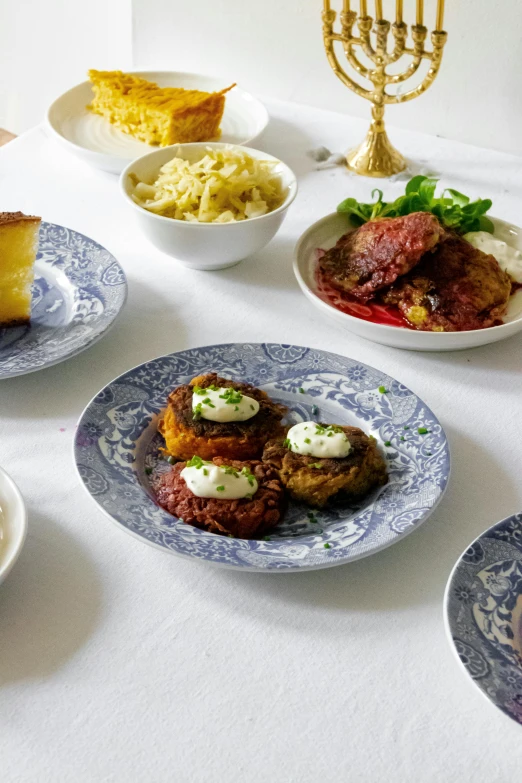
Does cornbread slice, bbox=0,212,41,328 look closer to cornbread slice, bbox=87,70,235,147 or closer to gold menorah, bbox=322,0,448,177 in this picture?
cornbread slice, bbox=87,70,235,147

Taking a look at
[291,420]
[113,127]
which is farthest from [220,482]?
[113,127]

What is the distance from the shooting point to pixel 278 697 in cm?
88

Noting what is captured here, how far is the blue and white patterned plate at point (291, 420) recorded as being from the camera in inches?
39.0

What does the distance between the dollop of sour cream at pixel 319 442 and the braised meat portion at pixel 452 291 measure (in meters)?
0.41

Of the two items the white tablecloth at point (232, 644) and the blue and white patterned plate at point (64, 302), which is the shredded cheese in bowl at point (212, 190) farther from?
the white tablecloth at point (232, 644)

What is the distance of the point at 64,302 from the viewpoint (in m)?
1.49

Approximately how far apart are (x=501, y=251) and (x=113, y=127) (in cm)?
106

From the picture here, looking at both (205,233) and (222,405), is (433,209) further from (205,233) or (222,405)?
(222,405)

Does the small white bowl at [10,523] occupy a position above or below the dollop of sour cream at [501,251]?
below

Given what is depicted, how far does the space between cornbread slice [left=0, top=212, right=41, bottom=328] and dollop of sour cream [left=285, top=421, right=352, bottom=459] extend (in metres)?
0.59

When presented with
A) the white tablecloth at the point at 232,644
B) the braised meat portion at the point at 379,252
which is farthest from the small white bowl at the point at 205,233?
the white tablecloth at the point at 232,644

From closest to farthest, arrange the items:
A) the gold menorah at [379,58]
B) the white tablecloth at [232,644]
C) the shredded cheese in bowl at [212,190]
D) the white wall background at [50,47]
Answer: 1. the white tablecloth at [232,644]
2. the shredded cheese in bowl at [212,190]
3. the gold menorah at [379,58]
4. the white wall background at [50,47]

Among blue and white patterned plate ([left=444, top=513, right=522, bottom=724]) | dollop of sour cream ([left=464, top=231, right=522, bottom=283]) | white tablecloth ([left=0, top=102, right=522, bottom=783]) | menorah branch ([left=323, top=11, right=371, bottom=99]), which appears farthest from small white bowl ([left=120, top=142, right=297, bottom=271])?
blue and white patterned plate ([left=444, top=513, right=522, bottom=724])

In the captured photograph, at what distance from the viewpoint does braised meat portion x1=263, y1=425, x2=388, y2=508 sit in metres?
1.07
